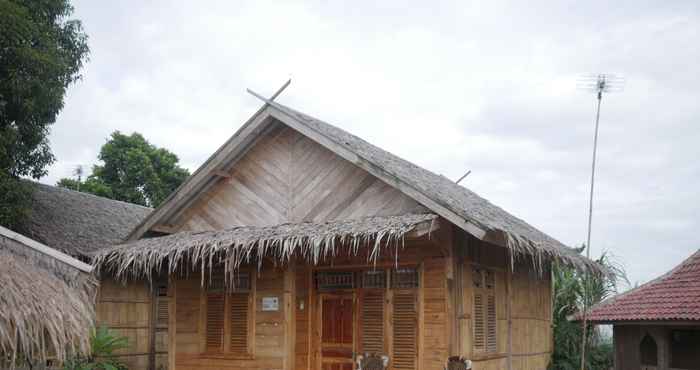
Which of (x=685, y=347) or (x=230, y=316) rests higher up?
(x=230, y=316)

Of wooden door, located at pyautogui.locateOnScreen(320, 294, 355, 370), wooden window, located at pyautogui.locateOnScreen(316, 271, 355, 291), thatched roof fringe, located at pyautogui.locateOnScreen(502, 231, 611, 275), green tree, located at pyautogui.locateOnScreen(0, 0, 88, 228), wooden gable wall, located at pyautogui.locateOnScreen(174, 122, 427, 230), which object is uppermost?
green tree, located at pyautogui.locateOnScreen(0, 0, 88, 228)

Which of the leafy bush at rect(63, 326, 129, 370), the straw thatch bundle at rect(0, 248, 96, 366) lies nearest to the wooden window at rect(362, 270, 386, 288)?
the straw thatch bundle at rect(0, 248, 96, 366)

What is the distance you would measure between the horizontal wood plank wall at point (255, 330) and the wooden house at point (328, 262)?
0.08 feet

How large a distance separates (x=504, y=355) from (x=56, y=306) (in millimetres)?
6724

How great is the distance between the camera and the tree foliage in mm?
14686

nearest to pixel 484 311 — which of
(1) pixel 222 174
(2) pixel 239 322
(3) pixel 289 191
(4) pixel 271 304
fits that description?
(4) pixel 271 304

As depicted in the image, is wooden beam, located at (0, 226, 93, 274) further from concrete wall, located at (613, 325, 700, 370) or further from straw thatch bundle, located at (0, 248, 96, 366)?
concrete wall, located at (613, 325, 700, 370)

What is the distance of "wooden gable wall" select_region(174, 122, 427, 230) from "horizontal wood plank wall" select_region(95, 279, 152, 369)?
2669mm

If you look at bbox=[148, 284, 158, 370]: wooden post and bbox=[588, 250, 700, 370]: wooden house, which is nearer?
bbox=[588, 250, 700, 370]: wooden house

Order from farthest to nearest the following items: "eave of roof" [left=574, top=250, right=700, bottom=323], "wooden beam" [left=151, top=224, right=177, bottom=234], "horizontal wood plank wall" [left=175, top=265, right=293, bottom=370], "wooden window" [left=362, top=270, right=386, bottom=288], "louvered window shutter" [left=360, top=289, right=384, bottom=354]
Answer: "wooden beam" [left=151, top=224, right=177, bottom=234], "horizontal wood plank wall" [left=175, top=265, right=293, bottom=370], "wooden window" [left=362, top=270, right=386, bottom=288], "louvered window shutter" [left=360, top=289, right=384, bottom=354], "eave of roof" [left=574, top=250, right=700, bottom=323]

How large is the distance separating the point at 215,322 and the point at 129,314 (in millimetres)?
3328

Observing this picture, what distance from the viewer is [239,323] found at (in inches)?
492

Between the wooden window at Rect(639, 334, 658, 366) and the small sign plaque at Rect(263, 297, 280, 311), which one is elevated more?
the small sign plaque at Rect(263, 297, 280, 311)

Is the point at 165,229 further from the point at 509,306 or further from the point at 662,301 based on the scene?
the point at 662,301
